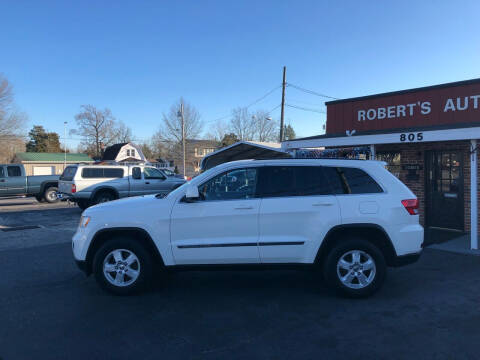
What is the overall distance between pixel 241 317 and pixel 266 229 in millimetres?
1105

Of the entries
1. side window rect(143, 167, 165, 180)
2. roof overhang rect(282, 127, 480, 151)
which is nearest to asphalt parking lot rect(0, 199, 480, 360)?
roof overhang rect(282, 127, 480, 151)

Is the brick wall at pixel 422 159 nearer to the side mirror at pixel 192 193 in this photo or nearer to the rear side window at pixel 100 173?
the side mirror at pixel 192 193

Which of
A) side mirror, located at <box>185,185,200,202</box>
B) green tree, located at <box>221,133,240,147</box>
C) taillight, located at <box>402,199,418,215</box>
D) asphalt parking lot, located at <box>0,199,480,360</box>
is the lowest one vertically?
asphalt parking lot, located at <box>0,199,480,360</box>

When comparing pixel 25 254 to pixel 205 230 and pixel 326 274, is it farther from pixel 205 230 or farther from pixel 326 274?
pixel 326 274

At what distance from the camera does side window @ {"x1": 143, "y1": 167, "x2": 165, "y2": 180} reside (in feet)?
50.0

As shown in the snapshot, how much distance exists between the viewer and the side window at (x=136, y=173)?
47.4 feet

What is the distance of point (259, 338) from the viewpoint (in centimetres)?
368

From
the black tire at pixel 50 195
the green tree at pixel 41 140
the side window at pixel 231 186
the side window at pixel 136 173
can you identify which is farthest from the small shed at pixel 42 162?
the side window at pixel 231 186

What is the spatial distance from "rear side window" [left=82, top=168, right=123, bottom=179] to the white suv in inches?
396

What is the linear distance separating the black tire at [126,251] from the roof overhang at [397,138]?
5.80 m

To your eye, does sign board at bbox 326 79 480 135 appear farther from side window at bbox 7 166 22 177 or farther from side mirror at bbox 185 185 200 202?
side window at bbox 7 166 22 177

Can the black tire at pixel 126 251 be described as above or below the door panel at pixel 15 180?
below

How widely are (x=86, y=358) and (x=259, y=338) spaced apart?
1.63 meters

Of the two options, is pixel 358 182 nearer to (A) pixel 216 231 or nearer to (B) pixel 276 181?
(B) pixel 276 181
